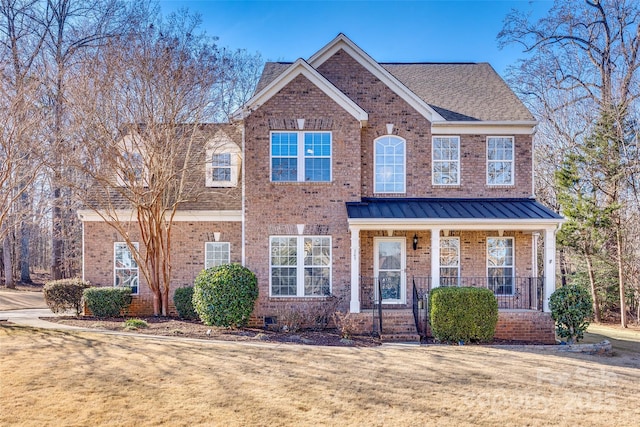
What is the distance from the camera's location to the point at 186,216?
49.1 ft

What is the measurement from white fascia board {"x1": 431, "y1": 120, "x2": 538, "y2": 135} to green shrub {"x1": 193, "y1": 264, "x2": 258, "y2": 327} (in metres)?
7.92

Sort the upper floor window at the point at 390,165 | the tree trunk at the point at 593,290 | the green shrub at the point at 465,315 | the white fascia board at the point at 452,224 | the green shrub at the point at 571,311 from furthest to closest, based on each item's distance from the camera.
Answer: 1. the tree trunk at the point at 593,290
2. the upper floor window at the point at 390,165
3. the white fascia board at the point at 452,224
4. the green shrub at the point at 571,311
5. the green shrub at the point at 465,315

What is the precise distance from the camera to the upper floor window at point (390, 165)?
14695 mm

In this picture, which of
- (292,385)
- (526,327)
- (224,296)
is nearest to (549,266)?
(526,327)

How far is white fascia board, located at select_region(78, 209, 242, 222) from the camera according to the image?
48.6 feet

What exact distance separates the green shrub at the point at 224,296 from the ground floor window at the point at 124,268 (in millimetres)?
3979

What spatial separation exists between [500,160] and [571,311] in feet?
17.9

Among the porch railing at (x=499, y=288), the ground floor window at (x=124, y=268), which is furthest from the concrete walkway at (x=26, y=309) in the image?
the porch railing at (x=499, y=288)

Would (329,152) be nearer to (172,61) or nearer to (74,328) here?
(172,61)

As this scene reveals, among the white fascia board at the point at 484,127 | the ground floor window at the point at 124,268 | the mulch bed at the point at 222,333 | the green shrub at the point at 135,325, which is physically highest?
the white fascia board at the point at 484,127

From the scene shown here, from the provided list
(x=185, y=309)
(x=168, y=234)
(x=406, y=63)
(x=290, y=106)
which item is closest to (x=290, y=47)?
(x=406, y=63)

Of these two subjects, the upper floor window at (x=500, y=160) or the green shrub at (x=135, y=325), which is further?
the upper floor window at (x=500, y=160)

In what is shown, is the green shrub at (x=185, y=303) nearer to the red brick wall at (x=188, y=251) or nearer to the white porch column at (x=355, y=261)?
the red brick wall at (x=188, y=251)

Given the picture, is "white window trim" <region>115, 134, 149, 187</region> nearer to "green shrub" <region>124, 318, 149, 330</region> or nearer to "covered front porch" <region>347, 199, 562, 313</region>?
"green shrub" <region>124, 318, 149, 330</region>
